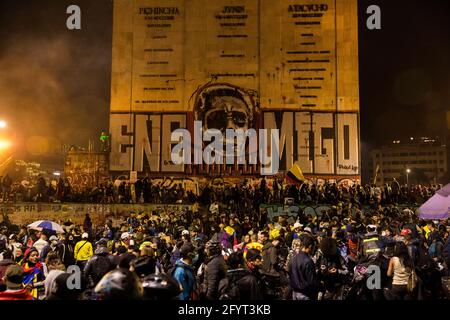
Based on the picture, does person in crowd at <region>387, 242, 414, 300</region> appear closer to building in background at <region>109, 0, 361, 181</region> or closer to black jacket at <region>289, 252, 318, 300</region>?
black jacket at <region>289, 252, 318, 300</region>

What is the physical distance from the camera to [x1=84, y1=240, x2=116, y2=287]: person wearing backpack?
7941 mm

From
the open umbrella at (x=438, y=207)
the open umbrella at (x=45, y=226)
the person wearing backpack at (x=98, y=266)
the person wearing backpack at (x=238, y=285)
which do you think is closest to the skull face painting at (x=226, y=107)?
the open umbrella at (x=438, y=207)

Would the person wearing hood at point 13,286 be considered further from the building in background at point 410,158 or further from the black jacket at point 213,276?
the building in background at point 410,158

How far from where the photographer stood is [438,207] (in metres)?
15.1

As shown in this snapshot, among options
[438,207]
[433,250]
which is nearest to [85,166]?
[438,207]

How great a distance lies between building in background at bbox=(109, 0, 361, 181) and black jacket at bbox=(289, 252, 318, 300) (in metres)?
22.4

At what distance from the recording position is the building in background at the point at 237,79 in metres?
30.1

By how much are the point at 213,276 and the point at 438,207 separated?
36.4ft

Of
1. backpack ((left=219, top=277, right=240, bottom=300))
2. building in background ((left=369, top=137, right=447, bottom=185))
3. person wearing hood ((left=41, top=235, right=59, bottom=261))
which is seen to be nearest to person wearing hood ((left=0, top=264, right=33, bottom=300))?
backpack ((left=219, top=277, right=240, bottom=300))

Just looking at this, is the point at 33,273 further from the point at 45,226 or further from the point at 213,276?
the point at 45,226

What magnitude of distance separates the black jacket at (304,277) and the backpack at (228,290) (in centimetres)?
143
